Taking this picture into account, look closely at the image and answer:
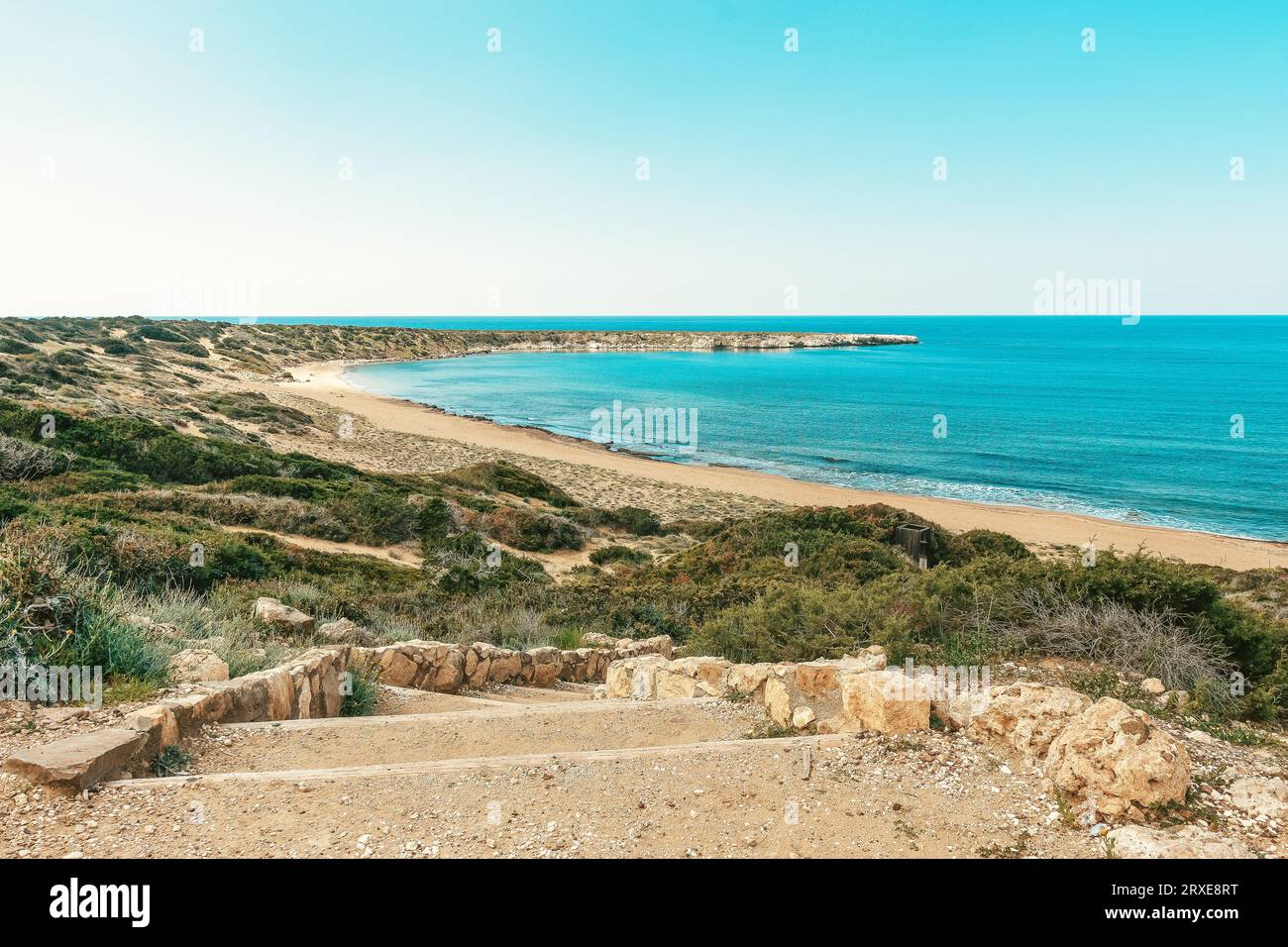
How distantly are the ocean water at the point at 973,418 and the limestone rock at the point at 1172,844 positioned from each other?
2766 cm

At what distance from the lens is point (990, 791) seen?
4.52m

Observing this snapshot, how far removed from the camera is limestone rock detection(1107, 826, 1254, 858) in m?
3.48

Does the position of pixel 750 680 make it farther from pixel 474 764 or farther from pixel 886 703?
pixel 474 764

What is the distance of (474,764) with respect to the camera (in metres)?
4.93

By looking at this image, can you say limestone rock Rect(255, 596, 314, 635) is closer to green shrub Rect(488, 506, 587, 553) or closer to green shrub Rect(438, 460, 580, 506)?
green shrub Rect(488, 506, 587, 553)

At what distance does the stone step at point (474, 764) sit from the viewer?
4.44 metres

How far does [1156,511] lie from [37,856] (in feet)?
110

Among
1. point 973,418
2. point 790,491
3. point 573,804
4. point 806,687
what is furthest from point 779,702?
point 973,418

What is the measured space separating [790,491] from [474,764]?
1067 inches

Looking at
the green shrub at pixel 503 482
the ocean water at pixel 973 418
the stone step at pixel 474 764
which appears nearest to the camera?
the stone step at pixel 474 764

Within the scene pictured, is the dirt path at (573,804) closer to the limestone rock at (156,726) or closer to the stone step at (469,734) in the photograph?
the stone step at (469,734)

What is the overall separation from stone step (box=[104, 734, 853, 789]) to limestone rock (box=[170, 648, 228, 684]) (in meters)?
1.86

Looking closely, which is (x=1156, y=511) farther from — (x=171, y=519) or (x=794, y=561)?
(x=171, y=519)

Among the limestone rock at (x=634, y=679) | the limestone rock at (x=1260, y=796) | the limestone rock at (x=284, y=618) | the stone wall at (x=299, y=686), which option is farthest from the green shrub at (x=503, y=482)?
the limestone rock at (x=1260, y=796)
